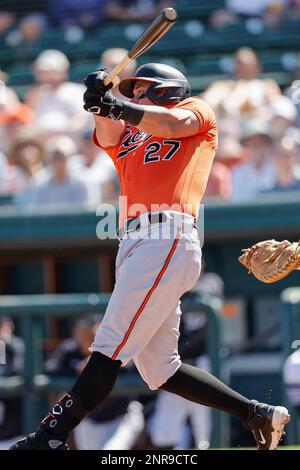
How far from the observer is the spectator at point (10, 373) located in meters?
6.11

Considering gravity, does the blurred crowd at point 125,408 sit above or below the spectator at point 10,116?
below

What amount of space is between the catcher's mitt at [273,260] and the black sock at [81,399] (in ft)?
2.25

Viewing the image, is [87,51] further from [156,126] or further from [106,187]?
[156,126]

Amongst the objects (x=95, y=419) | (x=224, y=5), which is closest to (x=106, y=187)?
(x=95, y=419)

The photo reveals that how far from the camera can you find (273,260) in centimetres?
373

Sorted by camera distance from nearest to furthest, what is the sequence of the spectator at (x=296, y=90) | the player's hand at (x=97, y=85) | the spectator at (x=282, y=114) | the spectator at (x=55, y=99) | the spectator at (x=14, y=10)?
the player's hand at (x=97, y=85)
the spectator at (x=282, y=114)
the spectator at (x=296, y=90)
the spectator at (x=55, y=99)
the spectator at (x=14, y=10)

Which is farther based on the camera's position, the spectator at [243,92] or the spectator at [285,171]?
the spectator at [243,92]

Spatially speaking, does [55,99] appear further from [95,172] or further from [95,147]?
[95,172]

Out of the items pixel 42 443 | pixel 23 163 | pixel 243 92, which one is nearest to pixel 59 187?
pixel 23 163

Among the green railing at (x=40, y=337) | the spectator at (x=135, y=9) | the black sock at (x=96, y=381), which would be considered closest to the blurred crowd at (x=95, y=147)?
the green railing at (x=40, y=337)

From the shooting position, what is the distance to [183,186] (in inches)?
140

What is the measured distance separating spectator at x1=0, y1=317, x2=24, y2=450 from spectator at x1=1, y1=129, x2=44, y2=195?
56.2 inches

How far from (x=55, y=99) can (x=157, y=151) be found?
4682 millimetres

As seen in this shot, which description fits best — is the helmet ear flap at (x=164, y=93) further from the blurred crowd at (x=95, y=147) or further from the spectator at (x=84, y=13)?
the spectator at (x=84, y=13)
